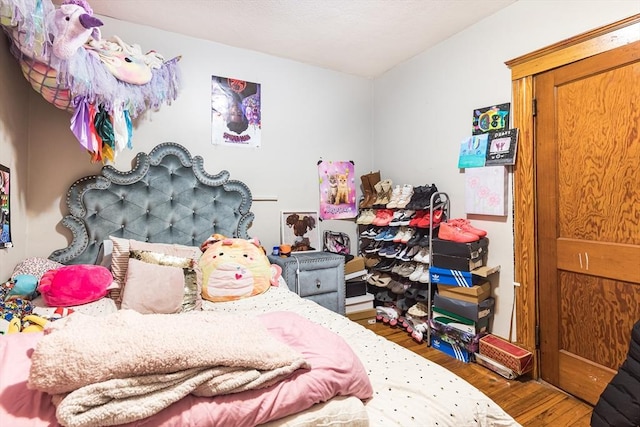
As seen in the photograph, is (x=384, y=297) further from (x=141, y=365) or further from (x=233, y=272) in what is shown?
(x=141, y=365)

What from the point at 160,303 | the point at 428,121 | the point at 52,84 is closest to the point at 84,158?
the point at 52,84

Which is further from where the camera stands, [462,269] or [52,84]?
[462,269]

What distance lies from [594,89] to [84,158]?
3.20 m

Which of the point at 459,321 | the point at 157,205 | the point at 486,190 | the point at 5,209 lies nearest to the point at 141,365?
the point at 5,209

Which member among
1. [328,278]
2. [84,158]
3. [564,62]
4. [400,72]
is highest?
[400,72]

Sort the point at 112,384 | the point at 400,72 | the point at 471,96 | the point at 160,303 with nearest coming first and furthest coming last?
the point at 112,384
the point at 160,303
the point at 471,96
the point at 400,72

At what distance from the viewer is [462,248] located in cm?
227

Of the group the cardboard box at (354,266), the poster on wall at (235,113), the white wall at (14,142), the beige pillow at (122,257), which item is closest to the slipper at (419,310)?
the cardboard box at (354,266)

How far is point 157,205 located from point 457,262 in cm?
219

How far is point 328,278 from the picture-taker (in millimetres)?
2689

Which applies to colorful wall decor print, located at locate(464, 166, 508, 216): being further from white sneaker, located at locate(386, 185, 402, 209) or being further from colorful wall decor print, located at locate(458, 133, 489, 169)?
white sneaker, located at locate(386, 185, 402, 209)

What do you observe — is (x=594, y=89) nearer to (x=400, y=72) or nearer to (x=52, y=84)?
(x=400, y=72)

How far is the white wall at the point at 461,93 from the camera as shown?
1.98 meters

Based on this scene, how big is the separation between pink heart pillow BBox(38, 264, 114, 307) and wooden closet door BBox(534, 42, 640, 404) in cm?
263
